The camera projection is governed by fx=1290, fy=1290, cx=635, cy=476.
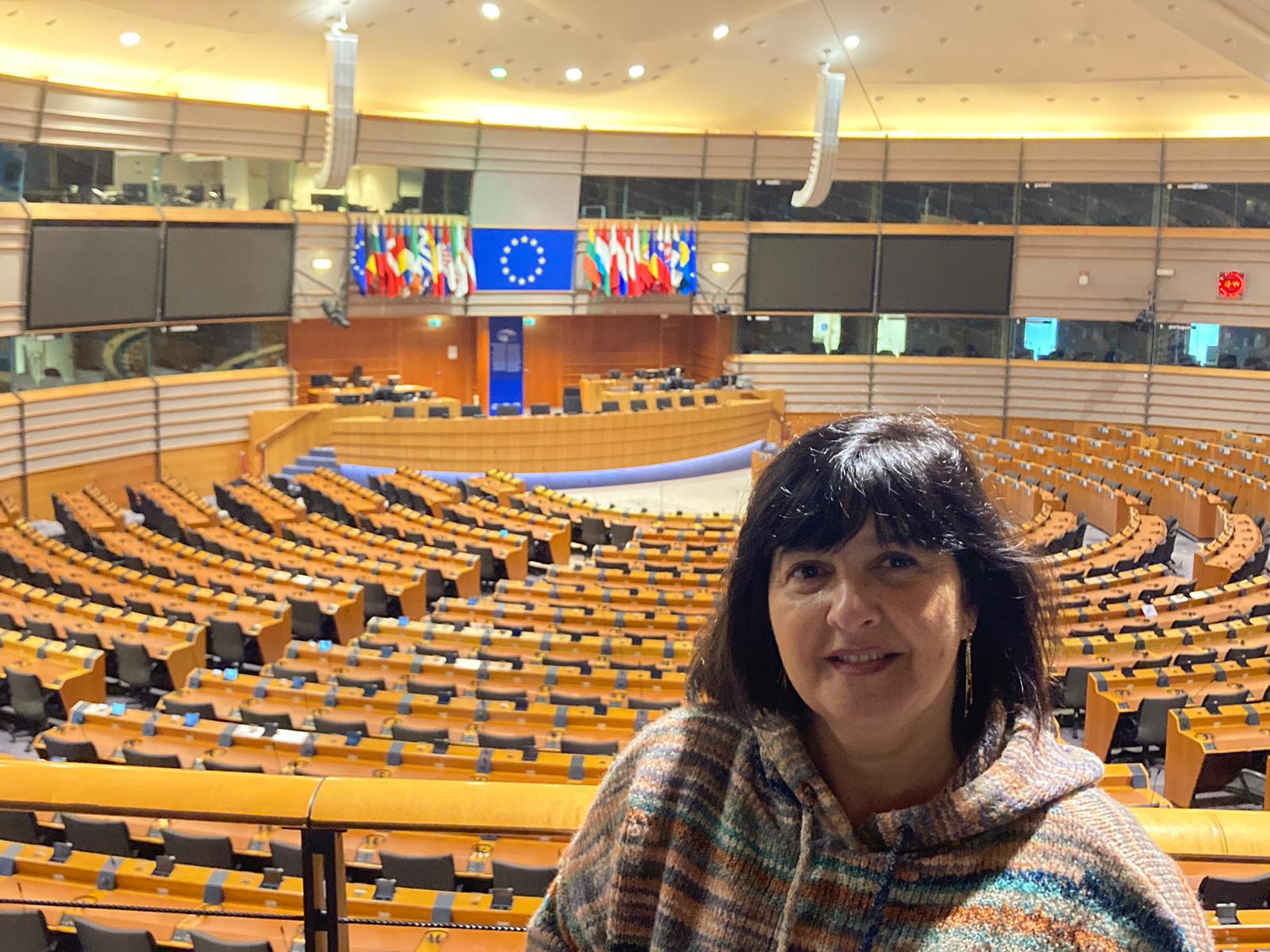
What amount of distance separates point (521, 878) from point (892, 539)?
5.00 meters

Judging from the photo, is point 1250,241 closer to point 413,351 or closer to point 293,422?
point 413,351

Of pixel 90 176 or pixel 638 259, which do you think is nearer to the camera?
pixel 90 176

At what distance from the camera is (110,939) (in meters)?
5.45

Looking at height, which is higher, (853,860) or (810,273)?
(810,273)

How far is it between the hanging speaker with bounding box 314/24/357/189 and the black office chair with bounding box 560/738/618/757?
13.7 m

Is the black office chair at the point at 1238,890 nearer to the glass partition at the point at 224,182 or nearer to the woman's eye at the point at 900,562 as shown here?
the woman's eye at the point at 900,562

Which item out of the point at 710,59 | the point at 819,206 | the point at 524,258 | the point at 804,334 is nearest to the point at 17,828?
the point at 710,59

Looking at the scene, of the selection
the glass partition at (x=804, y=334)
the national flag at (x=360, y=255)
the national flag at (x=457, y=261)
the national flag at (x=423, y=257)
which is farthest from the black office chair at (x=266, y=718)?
the glass partition at (x=804, y=334)

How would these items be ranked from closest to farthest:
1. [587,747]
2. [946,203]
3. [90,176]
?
[587,747] → [90,176] → [946,203]

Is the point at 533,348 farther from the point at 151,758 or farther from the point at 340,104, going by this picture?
the point at 151,758

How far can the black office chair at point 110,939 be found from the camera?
5.42 metres

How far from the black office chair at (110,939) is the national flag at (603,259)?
23603 millimetres

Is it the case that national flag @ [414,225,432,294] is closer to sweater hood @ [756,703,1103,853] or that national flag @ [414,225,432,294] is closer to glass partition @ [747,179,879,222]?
glass partition @ [747,179,879,222]

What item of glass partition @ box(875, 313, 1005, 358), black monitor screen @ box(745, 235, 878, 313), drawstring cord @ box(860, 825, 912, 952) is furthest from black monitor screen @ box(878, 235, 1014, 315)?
drawstring cord @ box(860, 825, 912, 952)
